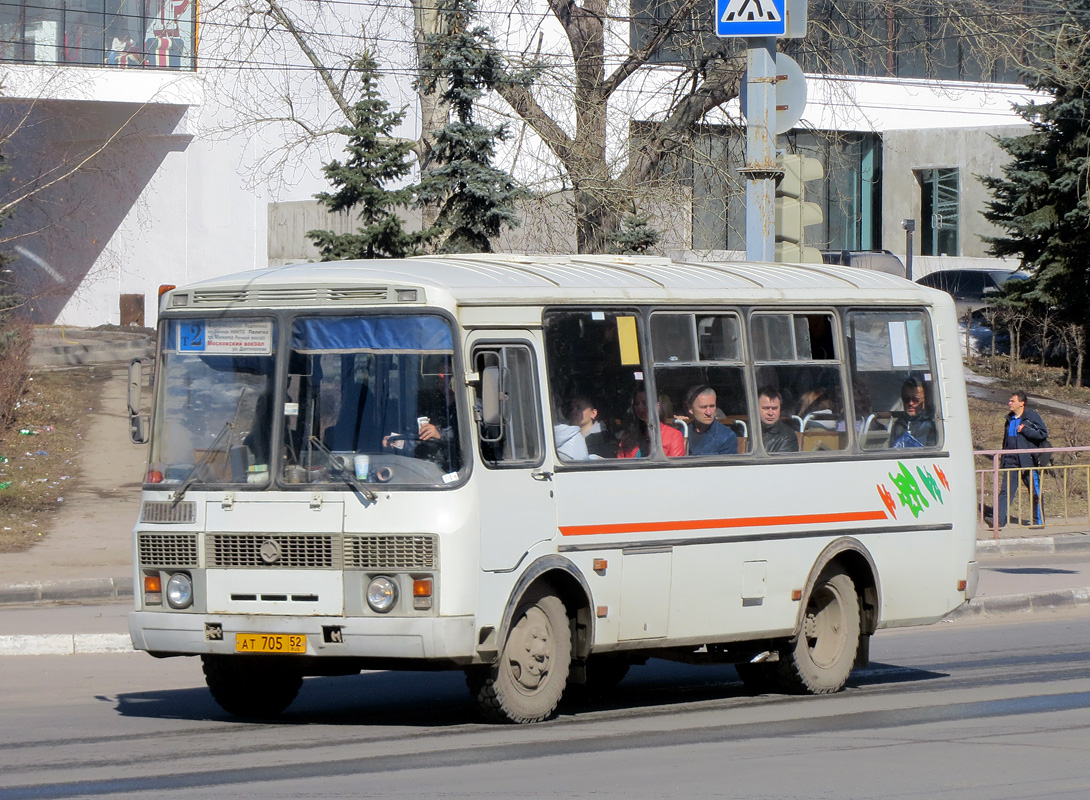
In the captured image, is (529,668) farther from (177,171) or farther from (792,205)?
(177,171)

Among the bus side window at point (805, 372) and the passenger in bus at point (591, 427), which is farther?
the bus side window at point (805, 372)

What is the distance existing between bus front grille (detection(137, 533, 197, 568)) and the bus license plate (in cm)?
52

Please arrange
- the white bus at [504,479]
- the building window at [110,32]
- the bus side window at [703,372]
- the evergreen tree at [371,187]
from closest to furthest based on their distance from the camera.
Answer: the white bus at [504,479], the bus side window at [703,372], the evergreen tree at [371,187], the building window at [110,32]

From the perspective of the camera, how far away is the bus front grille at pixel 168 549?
28.5ft

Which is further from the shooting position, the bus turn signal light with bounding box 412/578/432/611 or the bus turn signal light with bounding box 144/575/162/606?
the bus turn signal light with bounding box 144/575/162/606

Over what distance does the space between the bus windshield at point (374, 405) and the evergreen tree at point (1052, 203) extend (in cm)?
2564

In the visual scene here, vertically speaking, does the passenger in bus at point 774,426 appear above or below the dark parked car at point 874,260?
below

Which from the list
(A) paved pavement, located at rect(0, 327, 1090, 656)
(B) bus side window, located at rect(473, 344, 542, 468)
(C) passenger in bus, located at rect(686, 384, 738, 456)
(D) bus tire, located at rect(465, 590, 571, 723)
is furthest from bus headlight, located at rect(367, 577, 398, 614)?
(A) paved pavement, located at rect(0, 327, 1090, 656)

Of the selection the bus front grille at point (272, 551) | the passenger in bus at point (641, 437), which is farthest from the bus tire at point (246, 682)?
the passenger in bus at point (641, 437)

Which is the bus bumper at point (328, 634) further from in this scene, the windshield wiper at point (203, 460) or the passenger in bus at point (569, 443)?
the passenger in bus at point (569, 443)

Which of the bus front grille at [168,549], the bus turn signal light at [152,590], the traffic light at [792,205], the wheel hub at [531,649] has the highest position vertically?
the traffic light at [792,205]

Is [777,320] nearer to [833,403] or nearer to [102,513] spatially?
[833,403]

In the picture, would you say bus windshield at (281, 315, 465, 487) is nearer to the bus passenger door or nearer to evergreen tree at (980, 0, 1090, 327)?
the bus passenger door

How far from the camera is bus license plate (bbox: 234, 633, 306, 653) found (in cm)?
840
